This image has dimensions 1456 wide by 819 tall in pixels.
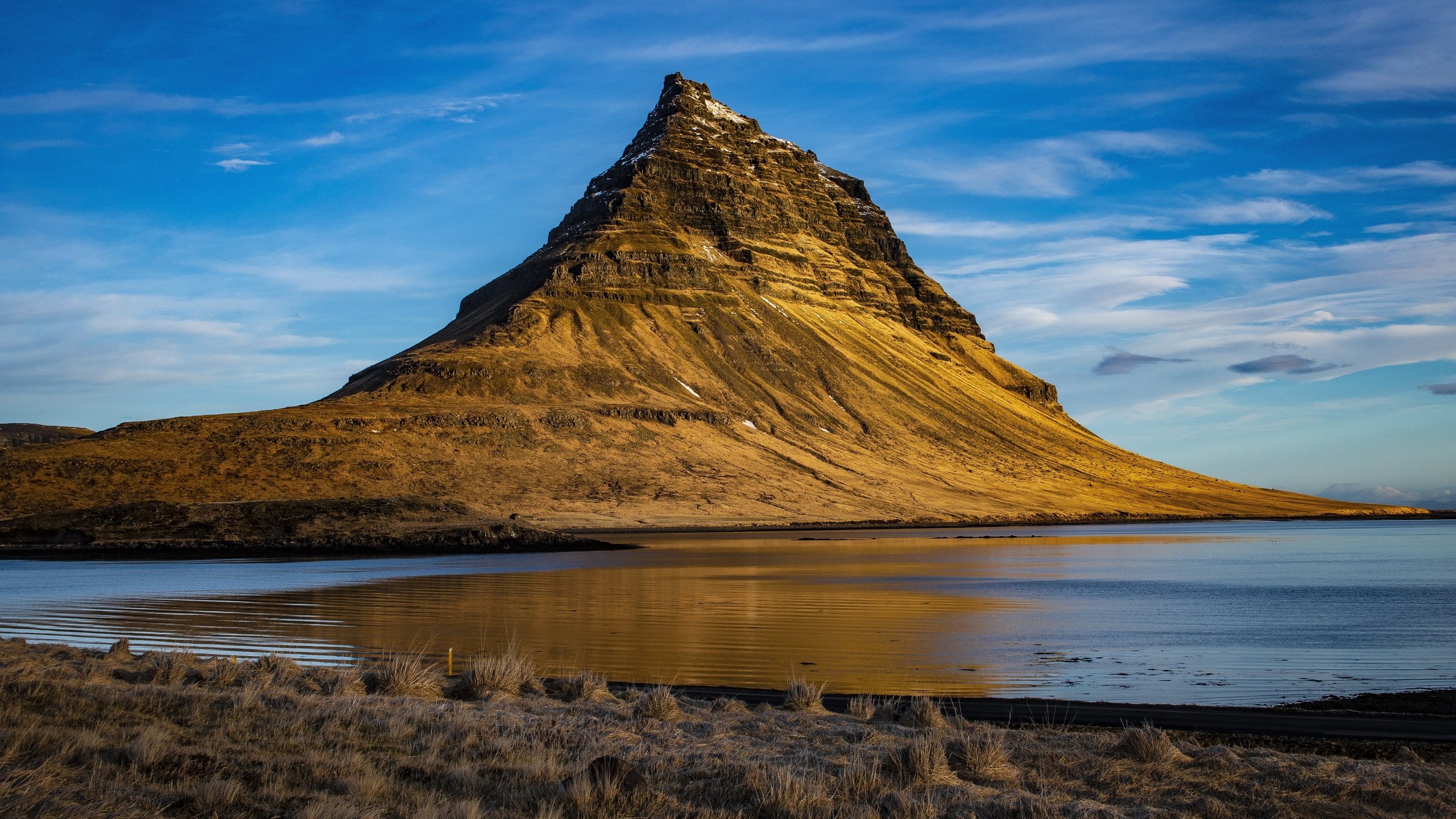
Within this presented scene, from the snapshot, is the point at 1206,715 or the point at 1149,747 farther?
the point at 1206,715

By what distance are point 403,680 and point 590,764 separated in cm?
579

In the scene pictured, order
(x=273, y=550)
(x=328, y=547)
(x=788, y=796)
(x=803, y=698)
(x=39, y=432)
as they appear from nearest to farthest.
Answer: (x=788, y=796) < (x=803, y=698) < (x=273, y=550) < (x=328, y=547) < (x=39, y=432)

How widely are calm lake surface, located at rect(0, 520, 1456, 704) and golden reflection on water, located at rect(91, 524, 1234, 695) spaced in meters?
0.13

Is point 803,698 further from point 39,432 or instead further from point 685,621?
point 39,432

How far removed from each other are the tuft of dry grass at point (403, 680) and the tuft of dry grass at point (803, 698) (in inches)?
183

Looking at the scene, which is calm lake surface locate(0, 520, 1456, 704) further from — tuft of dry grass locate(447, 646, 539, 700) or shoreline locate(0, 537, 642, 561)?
shoreline locate(0, 537, 642, 561)

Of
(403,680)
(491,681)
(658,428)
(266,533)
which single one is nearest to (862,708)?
(491,681)

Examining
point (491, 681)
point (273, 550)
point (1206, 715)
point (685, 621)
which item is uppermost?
point (491, 681)

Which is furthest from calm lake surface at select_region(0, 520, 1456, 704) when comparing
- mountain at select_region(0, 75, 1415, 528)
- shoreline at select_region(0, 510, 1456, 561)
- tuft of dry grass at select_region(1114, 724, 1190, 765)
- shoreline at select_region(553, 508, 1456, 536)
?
mountain at select_region(0, 75, 1415, 528)

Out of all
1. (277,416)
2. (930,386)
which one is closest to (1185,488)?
(930,386)

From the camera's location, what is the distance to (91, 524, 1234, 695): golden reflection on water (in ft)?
63.0

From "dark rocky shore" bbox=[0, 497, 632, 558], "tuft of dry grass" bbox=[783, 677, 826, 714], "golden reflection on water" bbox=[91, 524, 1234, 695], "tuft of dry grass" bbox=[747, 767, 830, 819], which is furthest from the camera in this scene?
"dark rocky shore" bbox=[0, 497, 632, 558]

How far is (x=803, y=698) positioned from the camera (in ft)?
45.0

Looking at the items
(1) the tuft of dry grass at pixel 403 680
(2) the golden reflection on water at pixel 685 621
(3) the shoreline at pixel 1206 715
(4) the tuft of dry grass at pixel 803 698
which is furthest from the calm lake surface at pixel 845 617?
(1) the tuft of dry grass at pixel 403 680
